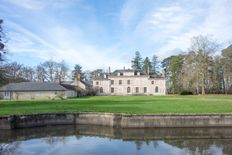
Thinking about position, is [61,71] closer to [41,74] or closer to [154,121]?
[41,74]

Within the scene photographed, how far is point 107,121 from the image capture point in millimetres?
23781

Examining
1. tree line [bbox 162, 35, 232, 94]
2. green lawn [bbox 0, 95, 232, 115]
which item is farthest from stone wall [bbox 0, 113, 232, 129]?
tree line [bbox 162, 35, 232, 94]

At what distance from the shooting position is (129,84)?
3408 inches

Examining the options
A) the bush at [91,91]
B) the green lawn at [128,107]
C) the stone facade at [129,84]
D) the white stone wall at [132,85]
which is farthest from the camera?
the stone facade at [129,84]

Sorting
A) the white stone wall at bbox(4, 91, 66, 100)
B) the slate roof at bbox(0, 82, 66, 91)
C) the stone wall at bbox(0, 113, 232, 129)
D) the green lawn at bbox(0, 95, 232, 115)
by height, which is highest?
the slate roof at bbox(0, 82, 66, 91)

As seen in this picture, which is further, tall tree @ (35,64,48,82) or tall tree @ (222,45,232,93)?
tall tree @ (35,64,48,82)

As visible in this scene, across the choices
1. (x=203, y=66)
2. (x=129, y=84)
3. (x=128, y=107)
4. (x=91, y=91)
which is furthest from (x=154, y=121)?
(x=129, y=84)

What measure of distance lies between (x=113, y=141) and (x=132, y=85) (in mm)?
68247

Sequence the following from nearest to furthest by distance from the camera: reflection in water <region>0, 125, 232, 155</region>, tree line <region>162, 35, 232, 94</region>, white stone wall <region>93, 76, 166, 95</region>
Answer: reflection in water <region>0, 125, 232, 155</region>, tree line <region>162, 35, 232, 94</region>, white stone wall <region>93, 76, 166, 95</region>

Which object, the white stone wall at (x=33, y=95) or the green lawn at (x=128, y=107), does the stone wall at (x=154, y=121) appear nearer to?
the green lawn at (x=128, y=107)

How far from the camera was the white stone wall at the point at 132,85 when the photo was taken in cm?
8481

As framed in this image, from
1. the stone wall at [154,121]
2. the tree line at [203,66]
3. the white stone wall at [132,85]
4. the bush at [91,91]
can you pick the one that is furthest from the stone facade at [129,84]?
the stone wall at [154,121]

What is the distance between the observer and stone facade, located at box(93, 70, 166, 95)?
8500 centimetres

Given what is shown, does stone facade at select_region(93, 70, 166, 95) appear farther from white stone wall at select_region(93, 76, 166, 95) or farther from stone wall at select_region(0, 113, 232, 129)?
stone wall at select_region(0, 113, 232, 129)
